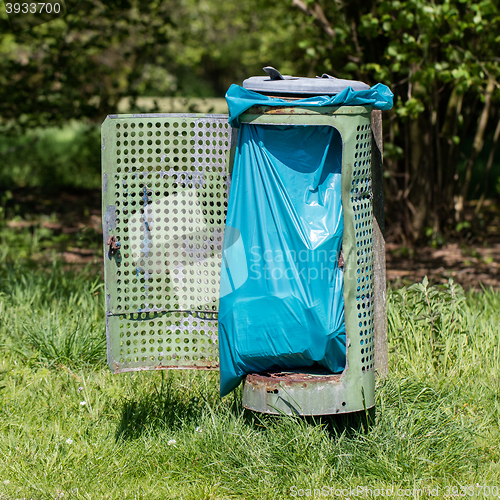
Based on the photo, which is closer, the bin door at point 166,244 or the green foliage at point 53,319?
the bin door at point 166,244

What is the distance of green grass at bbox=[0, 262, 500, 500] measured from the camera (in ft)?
8.75

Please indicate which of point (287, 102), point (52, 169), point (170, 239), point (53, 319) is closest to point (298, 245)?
point (287, 102)

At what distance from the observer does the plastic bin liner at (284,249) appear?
2484 millimetres

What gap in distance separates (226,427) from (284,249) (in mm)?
965

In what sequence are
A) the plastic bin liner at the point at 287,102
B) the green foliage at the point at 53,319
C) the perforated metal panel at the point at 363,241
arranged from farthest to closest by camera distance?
the green foliage at the point at 53,319 < the perforated metal panel at the point at 363,241 < the plastic bin liner at the point at 287,102

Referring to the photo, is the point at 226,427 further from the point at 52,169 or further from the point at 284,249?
the point at 52,169

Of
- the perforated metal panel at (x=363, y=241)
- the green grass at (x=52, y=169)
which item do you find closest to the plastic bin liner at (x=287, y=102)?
the perforated metal panel at (x=363, y=241)

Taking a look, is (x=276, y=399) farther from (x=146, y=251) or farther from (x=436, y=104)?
(x=436, y=104)

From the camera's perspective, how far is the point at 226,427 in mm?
2926

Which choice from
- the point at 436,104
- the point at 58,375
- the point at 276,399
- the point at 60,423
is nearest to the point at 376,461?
the point at 276,399

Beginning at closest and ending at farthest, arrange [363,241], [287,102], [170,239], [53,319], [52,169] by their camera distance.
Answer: [287,102], [363,241], [170,239], [53,319], [52,169]

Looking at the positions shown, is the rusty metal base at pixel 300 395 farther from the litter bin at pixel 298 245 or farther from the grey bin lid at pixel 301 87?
the grey bin lid at pixel 301 87

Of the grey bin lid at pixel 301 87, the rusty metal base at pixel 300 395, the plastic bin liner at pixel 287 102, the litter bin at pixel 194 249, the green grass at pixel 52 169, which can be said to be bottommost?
the green grass at pixel 52 169

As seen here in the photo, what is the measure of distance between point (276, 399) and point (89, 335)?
1619 mm
